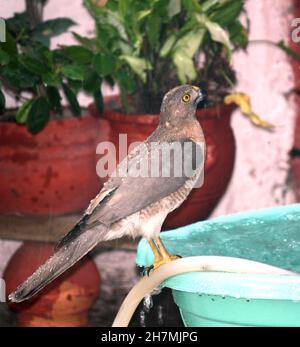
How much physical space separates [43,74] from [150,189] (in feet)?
1.87

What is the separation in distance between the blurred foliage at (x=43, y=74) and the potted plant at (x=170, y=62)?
0.15ft

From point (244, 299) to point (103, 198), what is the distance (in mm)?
384

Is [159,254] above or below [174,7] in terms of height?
below

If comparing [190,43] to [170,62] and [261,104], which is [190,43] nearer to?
[170,62]

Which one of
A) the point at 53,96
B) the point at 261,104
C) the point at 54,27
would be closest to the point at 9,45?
the point at 53,96

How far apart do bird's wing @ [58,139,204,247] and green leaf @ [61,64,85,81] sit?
17.3 inches

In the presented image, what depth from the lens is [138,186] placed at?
153 centimetres

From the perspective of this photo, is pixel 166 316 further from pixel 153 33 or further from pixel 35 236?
pixel 153 33

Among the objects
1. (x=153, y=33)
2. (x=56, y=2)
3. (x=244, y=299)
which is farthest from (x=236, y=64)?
(x=244, y=299)

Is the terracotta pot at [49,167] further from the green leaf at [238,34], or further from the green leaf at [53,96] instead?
the green leaf at [238,34]

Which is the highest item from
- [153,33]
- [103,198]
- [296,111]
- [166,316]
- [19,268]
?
[153,33]

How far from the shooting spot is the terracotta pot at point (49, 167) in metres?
2.12

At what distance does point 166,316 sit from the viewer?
246 centimetres

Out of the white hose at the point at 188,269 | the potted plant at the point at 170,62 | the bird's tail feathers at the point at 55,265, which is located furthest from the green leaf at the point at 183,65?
the white hose at the point at 188,269
